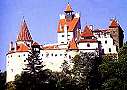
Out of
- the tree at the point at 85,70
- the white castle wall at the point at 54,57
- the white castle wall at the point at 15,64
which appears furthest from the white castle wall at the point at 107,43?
the white castle wall at the point at 15,64

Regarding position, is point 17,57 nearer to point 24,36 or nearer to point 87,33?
point 24,36

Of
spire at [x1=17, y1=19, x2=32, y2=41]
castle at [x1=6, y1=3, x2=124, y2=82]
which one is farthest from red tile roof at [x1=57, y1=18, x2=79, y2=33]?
spire at [x1=17, y1=19, x2=32, y2=41]

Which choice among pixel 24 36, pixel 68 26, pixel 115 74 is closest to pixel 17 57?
pixel 24 36

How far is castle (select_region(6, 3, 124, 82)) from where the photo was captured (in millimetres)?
90188

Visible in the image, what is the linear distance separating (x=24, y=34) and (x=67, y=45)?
395 inches

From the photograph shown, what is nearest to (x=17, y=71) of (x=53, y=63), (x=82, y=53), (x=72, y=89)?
(x=53, y=63)

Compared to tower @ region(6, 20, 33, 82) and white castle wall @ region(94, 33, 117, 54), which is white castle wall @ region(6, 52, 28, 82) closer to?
tower @ region(6, 20, 33, 82)

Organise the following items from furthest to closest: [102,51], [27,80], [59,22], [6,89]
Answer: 1. [59,22]
2. [102,51]
3. [6,89]
4. [27,80]

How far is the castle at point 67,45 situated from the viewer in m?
90.2

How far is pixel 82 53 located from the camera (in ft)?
286

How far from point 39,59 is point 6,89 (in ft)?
25.3

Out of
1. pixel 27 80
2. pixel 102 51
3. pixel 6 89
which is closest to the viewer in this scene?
pixel 27 80

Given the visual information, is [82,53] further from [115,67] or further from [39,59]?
[115,67]

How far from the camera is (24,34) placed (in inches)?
3907
